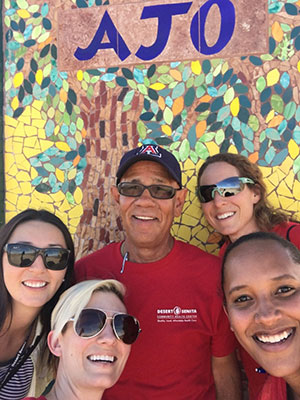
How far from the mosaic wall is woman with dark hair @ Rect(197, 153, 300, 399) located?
1.47ft

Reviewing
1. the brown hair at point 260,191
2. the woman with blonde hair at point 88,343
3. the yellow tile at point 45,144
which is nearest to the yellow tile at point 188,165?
the brown hair at point 260,191

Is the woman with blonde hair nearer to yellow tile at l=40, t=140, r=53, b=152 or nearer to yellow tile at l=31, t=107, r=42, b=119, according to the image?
yellow tile at l=40, t=140, r=53, b=152

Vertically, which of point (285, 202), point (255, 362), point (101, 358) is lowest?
point (255, 362)

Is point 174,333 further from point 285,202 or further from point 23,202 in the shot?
point 23,202

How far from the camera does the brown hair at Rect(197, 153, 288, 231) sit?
2945mm

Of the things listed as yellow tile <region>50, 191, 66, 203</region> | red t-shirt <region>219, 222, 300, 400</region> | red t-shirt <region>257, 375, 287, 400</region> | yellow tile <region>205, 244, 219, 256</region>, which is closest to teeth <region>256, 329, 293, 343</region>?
red t-shirt <region>257, 375, 287, 400</region>

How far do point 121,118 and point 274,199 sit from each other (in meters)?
1.26

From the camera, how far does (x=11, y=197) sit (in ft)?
12.5

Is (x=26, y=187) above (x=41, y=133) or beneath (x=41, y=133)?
beneath

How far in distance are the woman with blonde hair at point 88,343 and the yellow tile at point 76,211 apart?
1450 mm

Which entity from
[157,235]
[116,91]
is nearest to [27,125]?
[116,91]

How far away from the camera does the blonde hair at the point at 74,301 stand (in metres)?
2.24

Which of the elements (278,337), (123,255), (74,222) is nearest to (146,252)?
(123,255)

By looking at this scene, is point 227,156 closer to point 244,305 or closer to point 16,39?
point 244,305
